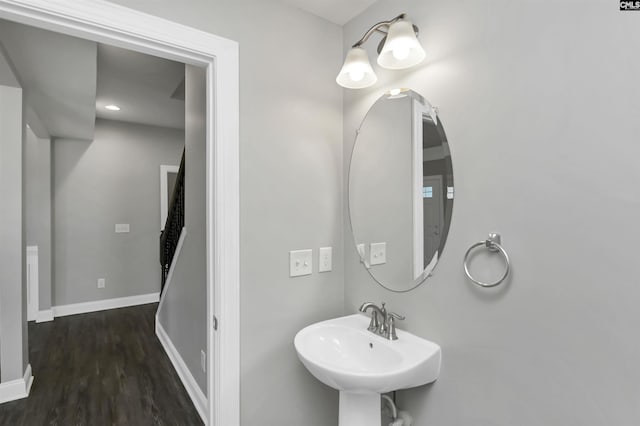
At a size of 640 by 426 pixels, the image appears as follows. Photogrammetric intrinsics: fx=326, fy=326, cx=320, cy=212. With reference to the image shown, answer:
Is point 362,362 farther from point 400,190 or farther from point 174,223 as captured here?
point 174,223

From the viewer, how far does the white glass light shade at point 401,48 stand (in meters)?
1.24

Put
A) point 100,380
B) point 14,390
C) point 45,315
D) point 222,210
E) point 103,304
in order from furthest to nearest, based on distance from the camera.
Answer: point 103,304
point 45,315
point 100,380
point 14,390
point 222,210

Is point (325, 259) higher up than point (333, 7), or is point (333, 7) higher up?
point (333, 7)

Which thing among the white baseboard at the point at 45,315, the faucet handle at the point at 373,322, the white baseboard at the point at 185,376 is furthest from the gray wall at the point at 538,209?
the white baseboard at the point at 45,315

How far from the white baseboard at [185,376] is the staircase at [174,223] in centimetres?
80

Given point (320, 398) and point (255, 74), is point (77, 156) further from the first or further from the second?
point (320, 398)

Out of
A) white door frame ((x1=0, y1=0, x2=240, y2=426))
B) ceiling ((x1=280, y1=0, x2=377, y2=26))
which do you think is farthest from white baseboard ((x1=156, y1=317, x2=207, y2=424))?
ceiling ((x1=280, y1=0, x2=377, y2=26))

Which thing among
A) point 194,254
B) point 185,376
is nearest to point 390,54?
point 194,254

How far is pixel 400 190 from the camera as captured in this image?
1490 mm

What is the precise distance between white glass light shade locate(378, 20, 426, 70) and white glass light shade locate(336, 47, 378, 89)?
12cm

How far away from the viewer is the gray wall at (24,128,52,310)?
3.97m

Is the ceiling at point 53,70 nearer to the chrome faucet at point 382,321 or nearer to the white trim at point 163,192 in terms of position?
the white trim at point 163,192

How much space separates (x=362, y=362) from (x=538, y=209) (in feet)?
3.12

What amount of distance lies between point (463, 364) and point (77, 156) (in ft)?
A: 16.7
